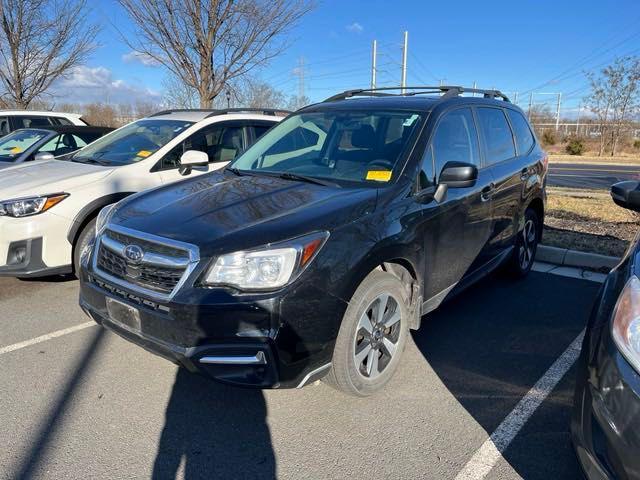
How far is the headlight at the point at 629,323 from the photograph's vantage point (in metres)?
1.73

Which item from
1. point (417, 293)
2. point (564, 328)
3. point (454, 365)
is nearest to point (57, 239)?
point (417, 293)

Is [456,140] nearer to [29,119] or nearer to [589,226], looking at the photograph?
[589,226]

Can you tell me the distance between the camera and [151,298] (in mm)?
2588

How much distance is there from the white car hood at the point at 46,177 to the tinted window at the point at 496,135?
3.64 meters

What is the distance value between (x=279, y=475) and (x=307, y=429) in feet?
1.28

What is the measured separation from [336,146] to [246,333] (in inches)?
74.3

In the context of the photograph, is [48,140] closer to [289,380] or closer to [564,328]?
[289,380]

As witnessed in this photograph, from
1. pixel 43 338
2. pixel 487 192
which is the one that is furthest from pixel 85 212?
pixel 487 192

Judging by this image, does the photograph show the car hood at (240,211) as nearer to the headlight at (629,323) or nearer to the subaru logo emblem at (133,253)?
the subaru logo emblem at (133,253)

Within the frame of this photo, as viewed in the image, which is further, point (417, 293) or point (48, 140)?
point (48, 140)

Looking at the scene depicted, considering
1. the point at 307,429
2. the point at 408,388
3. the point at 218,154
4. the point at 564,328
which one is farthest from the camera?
the point at 218,154

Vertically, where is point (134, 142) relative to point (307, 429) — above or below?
above

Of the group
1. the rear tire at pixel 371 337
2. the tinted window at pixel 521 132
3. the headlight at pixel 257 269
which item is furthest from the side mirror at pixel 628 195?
the headlight at pixel 257 269

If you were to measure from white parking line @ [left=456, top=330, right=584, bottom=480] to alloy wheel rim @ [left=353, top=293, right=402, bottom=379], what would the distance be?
29.5 inches
